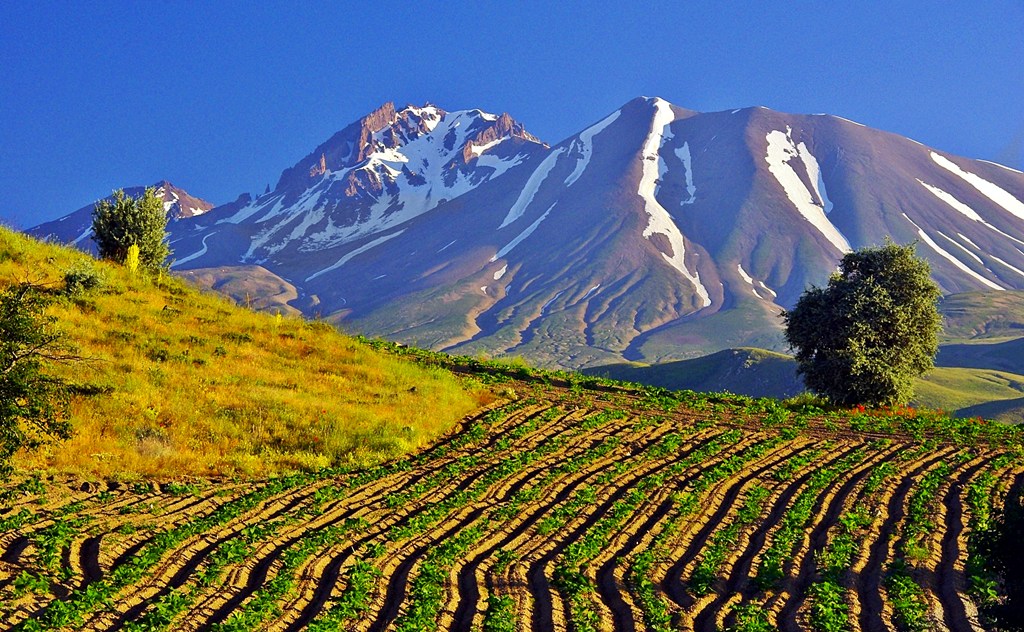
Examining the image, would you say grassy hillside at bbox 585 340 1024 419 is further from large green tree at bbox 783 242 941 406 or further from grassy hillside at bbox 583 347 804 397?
large green tree at bbox 783 242 941 406

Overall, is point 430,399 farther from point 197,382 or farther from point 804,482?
point 804,482

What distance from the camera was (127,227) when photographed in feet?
127

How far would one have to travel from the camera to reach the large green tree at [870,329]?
113 feet

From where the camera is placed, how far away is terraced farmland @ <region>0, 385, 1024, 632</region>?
40.7 feet

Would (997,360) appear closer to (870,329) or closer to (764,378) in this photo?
(764,378)

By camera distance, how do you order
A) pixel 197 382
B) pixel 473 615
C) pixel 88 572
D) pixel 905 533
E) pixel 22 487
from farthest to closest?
pixel 197 382 → pixel 22 487 → pixel 905 533 → pixel 88 572 → pixel 473 615

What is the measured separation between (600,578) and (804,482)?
8.27 meters

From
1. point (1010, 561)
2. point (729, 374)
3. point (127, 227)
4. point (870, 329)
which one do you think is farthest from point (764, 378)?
point (1010, 561)

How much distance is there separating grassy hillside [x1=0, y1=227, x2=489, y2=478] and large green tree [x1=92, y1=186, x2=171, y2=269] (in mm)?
A: 3077

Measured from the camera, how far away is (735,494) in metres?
19.3

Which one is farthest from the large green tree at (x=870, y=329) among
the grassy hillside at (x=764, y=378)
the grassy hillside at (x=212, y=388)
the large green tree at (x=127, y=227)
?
the grassy hillside at (x=764, y=378)

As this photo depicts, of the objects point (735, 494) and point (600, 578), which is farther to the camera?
point (735, 494)

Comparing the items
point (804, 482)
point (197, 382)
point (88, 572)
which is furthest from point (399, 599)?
point (197, 382)

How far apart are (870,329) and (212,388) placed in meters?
25.2
